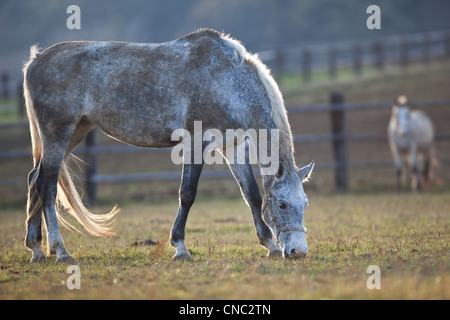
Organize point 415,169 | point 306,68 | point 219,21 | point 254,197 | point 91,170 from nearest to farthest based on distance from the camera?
1. point 254,197
2. point 91,170
3. point 415,169
4. point 306,68
5. point 219,21

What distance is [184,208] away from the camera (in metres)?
5.05

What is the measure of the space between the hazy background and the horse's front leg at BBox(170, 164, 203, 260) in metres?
32.8

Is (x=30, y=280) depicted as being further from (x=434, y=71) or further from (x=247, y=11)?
(x=247, y=11)

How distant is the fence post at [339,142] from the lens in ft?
39.2

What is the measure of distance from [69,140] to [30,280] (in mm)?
1613

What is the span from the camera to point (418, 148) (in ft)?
40.1

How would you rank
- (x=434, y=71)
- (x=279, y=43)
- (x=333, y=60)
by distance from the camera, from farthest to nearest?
(x=279, y=43)
(x=333, y=60)
(x=434, y=71)

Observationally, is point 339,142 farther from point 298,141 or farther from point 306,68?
point 306,68

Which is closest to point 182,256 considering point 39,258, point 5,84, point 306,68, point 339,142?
point 39,258

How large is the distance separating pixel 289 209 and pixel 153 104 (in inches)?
61.4

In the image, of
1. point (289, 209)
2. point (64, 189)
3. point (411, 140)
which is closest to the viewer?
point (289, 209)

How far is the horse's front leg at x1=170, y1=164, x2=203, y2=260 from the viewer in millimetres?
4984

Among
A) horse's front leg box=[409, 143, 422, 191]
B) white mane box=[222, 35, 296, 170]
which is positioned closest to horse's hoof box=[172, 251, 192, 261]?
white mane box=[222, 35, 296, 170]
